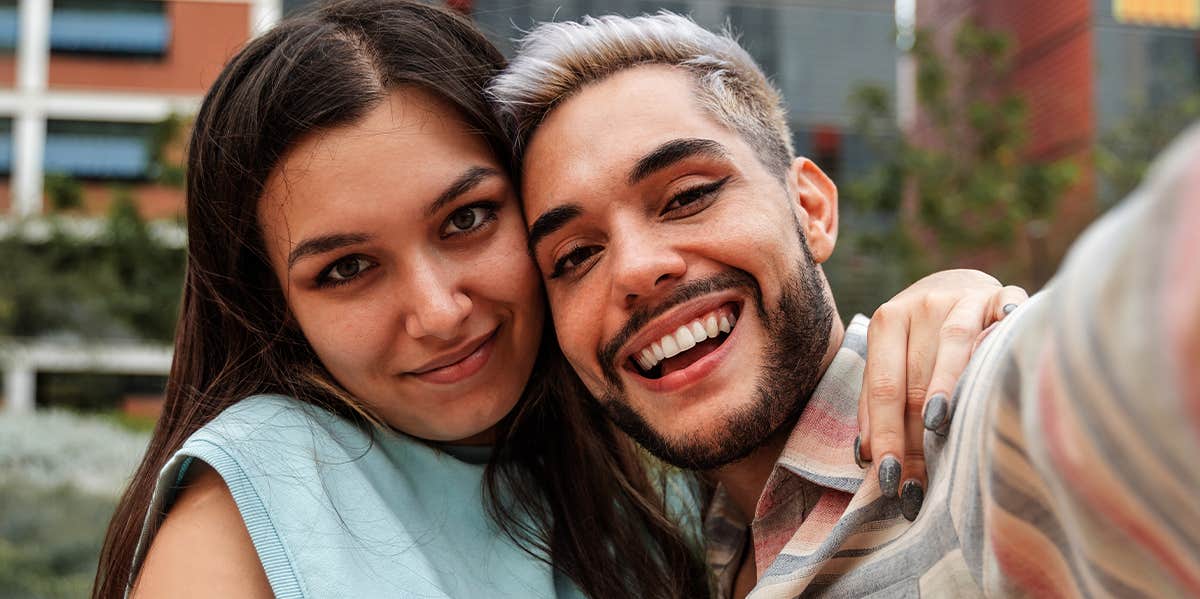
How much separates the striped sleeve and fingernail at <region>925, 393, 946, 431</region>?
40 cm

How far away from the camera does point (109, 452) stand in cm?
690

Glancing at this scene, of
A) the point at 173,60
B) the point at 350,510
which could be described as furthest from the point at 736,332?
the point at 173,60

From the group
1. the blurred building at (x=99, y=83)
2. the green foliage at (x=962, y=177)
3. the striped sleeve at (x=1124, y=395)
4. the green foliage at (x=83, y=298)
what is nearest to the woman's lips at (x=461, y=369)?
the striped sleeve at (x=1124, y=395)

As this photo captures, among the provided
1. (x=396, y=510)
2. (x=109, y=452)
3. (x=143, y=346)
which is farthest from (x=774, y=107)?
(x=143, y=346)

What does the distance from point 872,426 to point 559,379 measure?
85 centimetres

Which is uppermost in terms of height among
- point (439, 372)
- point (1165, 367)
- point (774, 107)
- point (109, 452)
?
point (1165, 367)

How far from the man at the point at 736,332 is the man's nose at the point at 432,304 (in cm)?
18

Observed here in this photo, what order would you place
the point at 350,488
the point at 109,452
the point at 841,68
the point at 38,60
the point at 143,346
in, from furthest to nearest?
the point at 38,60, the point at 841,68, the point at 143,346, the point at 109,452, the point at 350,488

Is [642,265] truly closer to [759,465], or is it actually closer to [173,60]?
[759,465]

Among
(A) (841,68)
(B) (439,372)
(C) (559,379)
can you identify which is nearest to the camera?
(B) (439,372)

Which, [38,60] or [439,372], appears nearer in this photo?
[439,372]

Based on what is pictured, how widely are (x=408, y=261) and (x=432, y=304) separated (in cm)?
8

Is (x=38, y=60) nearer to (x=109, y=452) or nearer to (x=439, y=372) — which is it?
(x=109, y=452)

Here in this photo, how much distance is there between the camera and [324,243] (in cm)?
181
